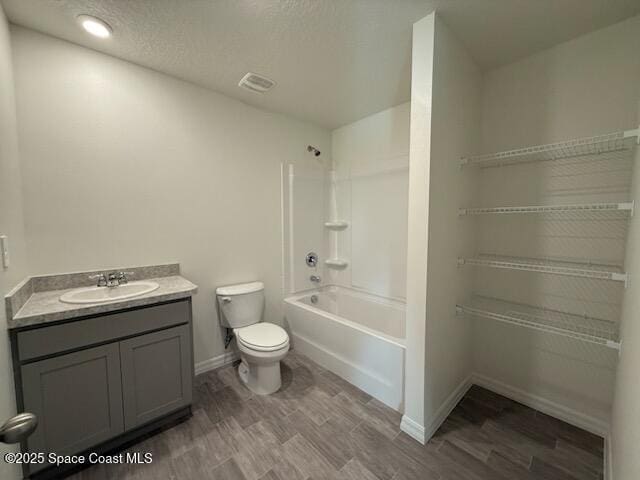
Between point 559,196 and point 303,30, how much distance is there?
1.91m

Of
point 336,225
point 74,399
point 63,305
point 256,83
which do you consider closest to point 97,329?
point 63,305

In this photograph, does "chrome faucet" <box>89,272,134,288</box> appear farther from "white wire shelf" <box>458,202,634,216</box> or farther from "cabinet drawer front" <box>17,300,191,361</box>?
"white wire shelf" <box>458,202,634,216</box>

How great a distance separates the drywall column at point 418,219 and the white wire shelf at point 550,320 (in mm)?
485

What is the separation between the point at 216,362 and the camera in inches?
91.8

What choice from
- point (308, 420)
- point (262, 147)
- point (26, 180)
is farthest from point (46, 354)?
point (262, 147)

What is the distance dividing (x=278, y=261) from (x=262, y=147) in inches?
45.1

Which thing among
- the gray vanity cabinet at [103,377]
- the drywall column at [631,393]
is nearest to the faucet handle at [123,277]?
the gray vanity cabinet at [103,377]

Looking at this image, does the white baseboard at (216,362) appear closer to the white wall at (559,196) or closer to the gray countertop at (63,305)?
the gray countertop at (63,305)

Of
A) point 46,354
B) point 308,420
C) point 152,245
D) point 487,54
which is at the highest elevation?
point 487,54

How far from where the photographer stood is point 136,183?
6.13ft

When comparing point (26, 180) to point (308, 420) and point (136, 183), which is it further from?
point (308, 420)

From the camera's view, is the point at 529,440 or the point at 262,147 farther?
the point at 262,147

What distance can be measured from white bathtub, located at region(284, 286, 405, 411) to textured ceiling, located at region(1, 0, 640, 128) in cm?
194

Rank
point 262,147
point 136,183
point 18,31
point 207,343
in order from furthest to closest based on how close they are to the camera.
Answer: point 262,147 → point 207,343 → point 136,183 → point 18,31
